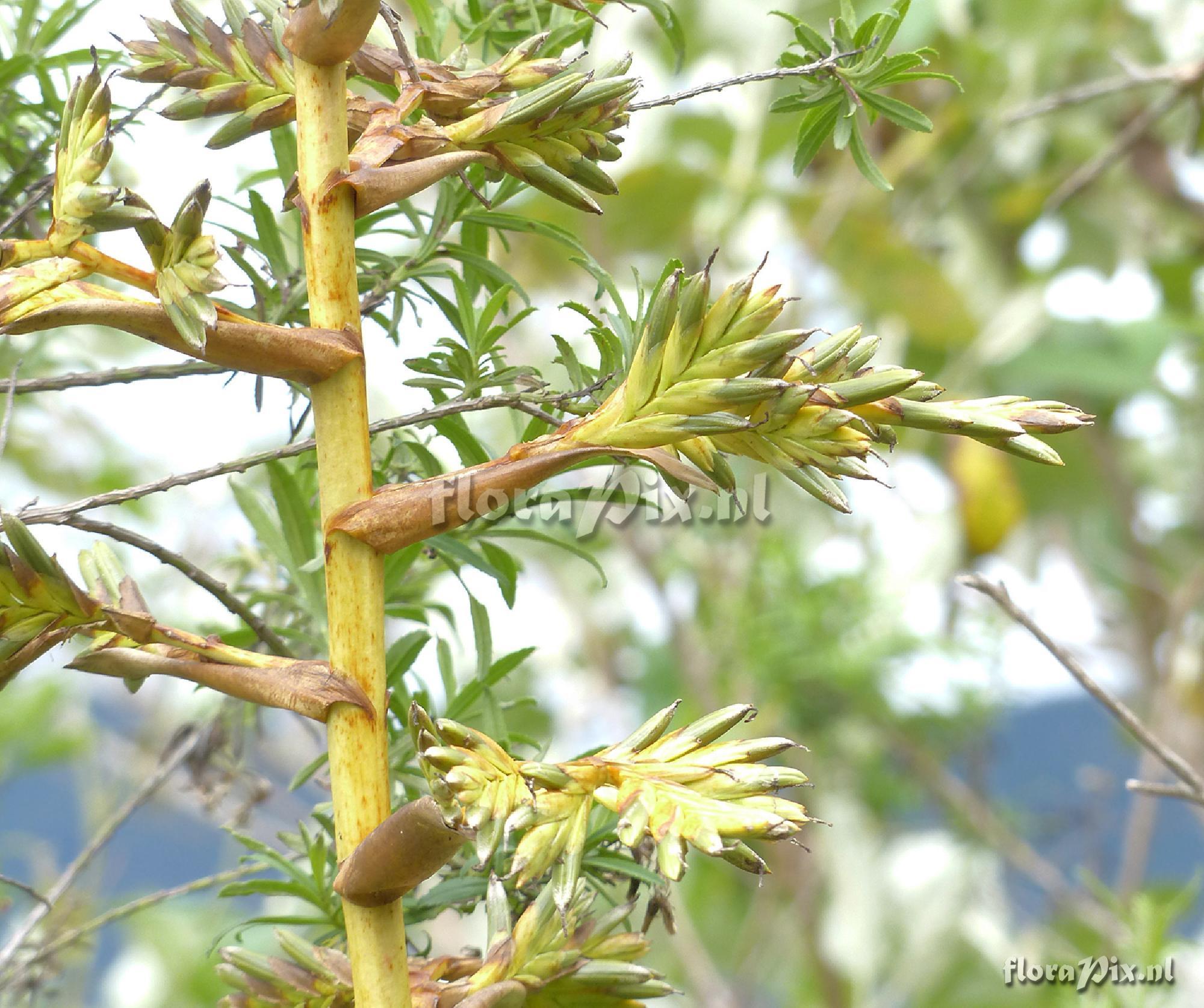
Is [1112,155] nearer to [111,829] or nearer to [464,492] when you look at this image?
[464,492]

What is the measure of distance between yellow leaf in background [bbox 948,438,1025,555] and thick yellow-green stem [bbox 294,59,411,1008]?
1527 millimetres

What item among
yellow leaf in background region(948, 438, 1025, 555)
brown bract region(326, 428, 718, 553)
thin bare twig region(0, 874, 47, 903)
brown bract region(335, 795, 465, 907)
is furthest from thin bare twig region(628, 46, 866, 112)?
yellow leaf in background region(948, 438, 1025, 555)

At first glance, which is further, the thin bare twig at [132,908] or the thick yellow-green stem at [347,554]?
the thin bare twig at [132,908]

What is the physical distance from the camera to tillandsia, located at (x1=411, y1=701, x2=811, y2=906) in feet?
0.92

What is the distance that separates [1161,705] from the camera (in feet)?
4.96

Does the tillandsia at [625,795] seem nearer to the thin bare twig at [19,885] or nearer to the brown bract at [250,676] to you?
the brown bract at [250,676]

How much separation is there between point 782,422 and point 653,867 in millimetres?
154

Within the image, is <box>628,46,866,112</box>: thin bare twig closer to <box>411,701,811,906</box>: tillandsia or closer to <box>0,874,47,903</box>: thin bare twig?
<box>411,701,811,906</box>: tillandsia

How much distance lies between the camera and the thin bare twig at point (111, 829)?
1.89 ft

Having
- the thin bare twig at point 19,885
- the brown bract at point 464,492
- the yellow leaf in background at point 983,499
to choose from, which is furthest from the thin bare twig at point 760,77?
the yellow leaf in background at point 983,499

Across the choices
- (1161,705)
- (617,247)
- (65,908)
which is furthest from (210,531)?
(1161,705)

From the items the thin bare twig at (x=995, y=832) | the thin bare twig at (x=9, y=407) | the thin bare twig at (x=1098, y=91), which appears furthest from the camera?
the thin bare twig at (x=995, y=832)

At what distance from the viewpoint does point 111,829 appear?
607mm

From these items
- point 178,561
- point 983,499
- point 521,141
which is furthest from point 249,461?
point 983,499
